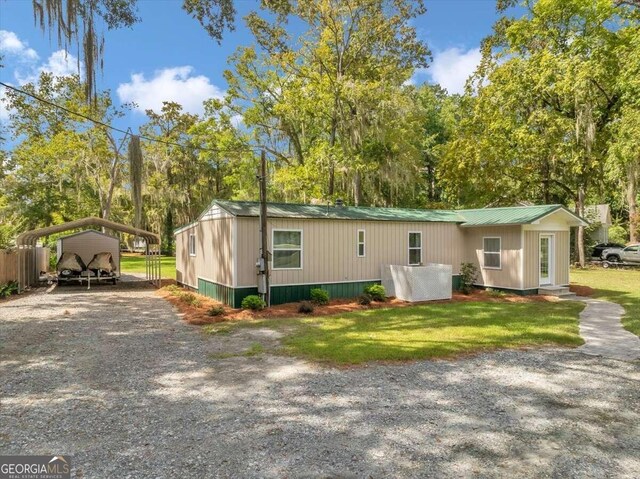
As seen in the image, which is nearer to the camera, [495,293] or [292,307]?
[292,307]

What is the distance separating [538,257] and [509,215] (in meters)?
1.65

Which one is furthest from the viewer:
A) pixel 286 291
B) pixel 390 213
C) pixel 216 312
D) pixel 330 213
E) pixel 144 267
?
pixel 144 267

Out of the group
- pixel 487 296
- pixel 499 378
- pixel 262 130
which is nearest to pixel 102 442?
pixel 499 378

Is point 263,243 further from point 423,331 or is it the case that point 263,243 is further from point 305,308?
point 423,331

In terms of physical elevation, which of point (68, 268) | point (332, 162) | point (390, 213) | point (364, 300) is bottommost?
point (364, 300)

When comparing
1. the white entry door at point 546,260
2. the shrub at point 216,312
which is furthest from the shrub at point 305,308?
the white entry door at point 546,260

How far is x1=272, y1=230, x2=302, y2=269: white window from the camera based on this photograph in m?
11.1

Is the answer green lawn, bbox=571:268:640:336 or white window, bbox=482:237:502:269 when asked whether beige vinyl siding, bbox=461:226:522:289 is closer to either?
white window, bbox=482:237:502:269

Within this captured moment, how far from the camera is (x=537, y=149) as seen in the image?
21.6 metres

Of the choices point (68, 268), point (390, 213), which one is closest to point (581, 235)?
point (390, 213)

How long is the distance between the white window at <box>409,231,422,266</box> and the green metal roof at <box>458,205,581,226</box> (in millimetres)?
1841

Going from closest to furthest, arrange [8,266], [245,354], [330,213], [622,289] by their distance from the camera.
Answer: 1. [245,354]
2. [330,213]
3. [8,266]
4. [622,289]

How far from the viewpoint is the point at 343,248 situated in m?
12.1

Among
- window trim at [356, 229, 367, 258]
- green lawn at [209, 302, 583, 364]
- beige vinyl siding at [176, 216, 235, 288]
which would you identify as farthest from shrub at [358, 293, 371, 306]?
beige vinyl siding at [176, 216, 235, 288]
